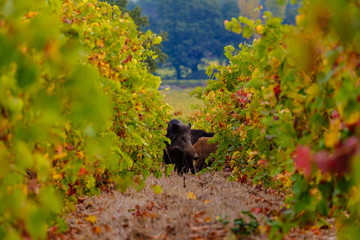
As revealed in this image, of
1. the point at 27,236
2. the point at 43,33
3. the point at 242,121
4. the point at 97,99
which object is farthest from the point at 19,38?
the point at 242,121

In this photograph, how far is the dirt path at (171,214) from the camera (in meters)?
4.19

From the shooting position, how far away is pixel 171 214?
16.5ft

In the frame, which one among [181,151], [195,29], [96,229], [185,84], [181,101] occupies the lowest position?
[185,84]

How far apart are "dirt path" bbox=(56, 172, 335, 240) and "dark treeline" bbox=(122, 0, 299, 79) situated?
62.8 metres

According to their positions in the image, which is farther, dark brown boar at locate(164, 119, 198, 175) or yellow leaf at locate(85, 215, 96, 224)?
dark brown boar at locate(164, 119, 198, 175)

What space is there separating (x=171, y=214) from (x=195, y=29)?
69.1 meters

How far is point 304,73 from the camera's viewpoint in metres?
4.10

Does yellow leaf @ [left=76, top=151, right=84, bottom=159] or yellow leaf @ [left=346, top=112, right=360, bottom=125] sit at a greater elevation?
yellow leaf @ [left=346, top=112, right=360, bottom=125]

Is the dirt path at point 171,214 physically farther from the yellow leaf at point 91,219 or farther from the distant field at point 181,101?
the distant field at point 181,101

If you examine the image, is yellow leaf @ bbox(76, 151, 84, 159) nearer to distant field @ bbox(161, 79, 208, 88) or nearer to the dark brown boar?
the dark brown boar

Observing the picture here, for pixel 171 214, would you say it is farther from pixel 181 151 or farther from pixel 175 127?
pixel 175 127

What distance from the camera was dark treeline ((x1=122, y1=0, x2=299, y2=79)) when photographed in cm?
7062

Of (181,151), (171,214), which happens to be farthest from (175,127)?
(171,214)

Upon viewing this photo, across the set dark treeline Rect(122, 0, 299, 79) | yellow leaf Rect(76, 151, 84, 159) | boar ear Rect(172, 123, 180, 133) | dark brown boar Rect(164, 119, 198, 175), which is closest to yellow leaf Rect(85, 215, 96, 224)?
yellow leaf Rect(76, 151, 84, 159)
